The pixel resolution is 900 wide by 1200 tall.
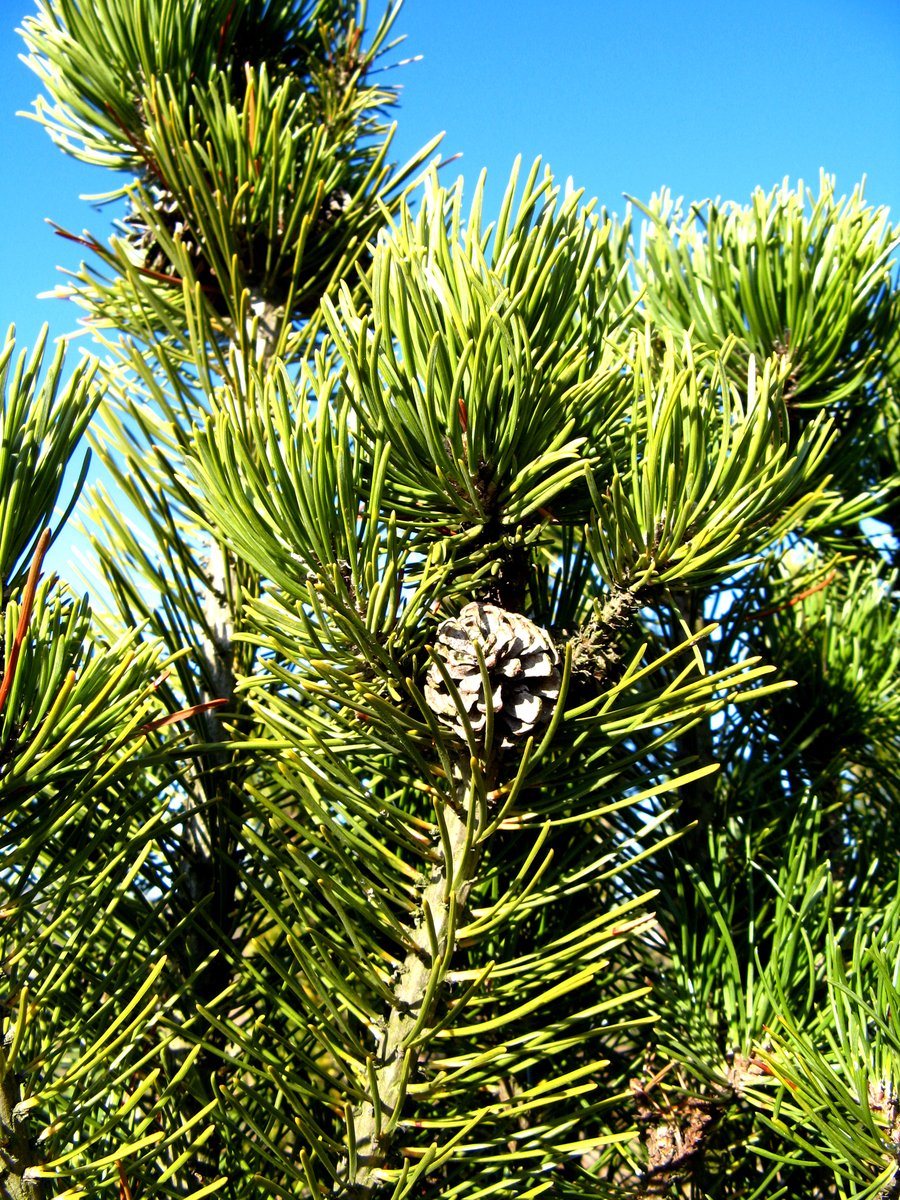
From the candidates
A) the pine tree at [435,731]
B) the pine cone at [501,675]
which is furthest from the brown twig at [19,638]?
the pine cone at [501,675]

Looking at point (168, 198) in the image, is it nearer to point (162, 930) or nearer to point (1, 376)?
point (1, 376)

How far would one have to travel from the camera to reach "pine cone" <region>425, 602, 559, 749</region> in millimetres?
655

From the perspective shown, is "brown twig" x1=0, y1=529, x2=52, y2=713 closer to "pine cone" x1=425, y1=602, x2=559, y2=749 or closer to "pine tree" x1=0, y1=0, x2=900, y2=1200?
"pine tree" x1=0, y1=0, x2=900, y2=1200

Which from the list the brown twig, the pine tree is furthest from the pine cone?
the brown twig

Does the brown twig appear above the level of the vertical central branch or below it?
above

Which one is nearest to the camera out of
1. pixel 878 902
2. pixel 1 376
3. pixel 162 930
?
pixel 1 376

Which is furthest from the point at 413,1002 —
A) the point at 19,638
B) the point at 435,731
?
the point at 19,638

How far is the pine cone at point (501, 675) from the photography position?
2.15 ft

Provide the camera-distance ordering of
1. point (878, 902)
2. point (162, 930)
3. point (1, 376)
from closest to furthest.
A: 1. point (1, 376)
2. point (162, 930)
3. point (878, 902)

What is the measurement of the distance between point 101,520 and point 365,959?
0.50m

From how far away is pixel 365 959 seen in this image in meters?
0.68

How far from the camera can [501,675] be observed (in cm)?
66

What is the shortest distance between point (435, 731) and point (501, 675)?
60 millimetres

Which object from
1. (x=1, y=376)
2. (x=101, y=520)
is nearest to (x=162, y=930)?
(x=101, y=520)
